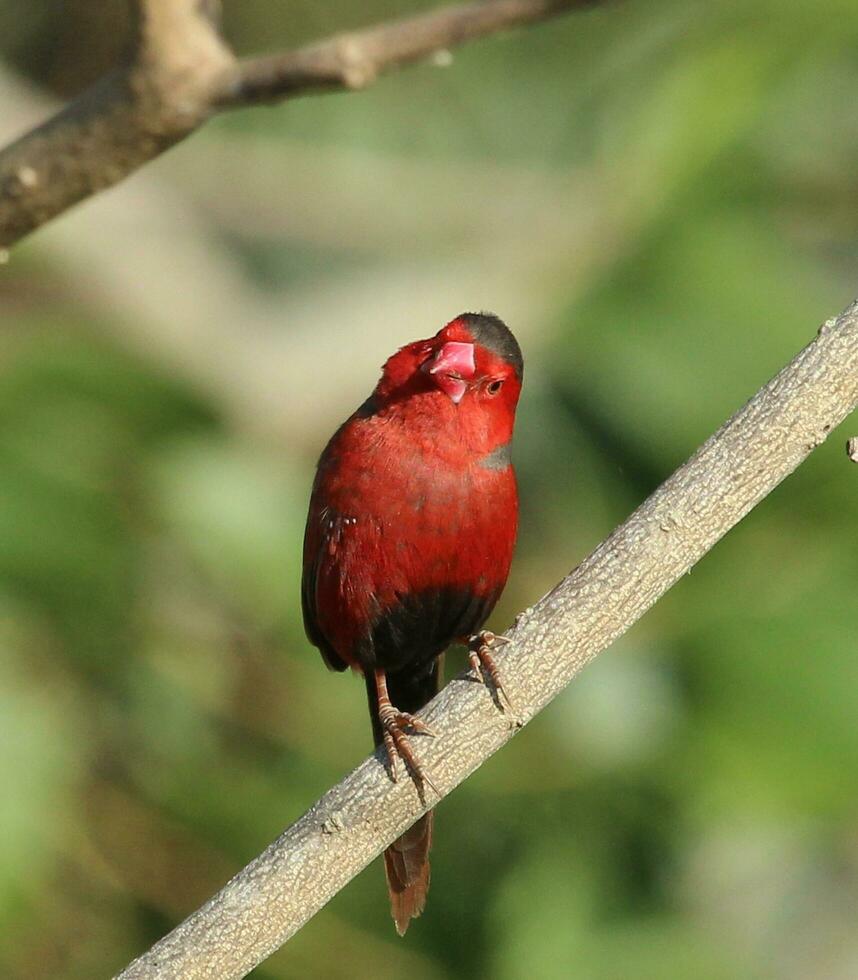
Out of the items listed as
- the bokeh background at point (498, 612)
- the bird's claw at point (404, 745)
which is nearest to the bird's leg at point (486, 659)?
the bird's claw at point (404, 745)

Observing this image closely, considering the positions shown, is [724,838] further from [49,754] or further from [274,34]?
[274,34]

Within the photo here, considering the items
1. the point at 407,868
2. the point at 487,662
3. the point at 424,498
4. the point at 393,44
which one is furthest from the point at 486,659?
the point at 407,868

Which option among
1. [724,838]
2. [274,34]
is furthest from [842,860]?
[274,34]

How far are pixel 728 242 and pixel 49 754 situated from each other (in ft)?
10.9

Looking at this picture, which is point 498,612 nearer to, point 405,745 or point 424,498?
point 424,498

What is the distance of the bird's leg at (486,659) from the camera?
3.20m

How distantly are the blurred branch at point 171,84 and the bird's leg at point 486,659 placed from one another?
112cm

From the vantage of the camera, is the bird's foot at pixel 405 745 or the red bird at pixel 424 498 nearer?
the bird's foot at pixel 405 745

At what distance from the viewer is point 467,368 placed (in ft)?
Answer: 13.0

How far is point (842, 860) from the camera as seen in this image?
719cm

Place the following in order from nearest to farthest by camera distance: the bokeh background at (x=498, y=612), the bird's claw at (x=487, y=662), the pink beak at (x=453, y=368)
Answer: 1. the bird's claw at (x=487, y=662)
2. the pink beak at (x=453, y=368)
3. the bokeh background at (x=498, y=612)

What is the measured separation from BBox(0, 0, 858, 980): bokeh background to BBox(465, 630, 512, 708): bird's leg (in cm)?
211

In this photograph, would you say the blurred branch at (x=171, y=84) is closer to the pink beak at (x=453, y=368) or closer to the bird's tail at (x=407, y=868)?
the pink beak at (x=453, y=368)

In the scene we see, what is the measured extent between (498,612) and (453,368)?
2.32 meters
